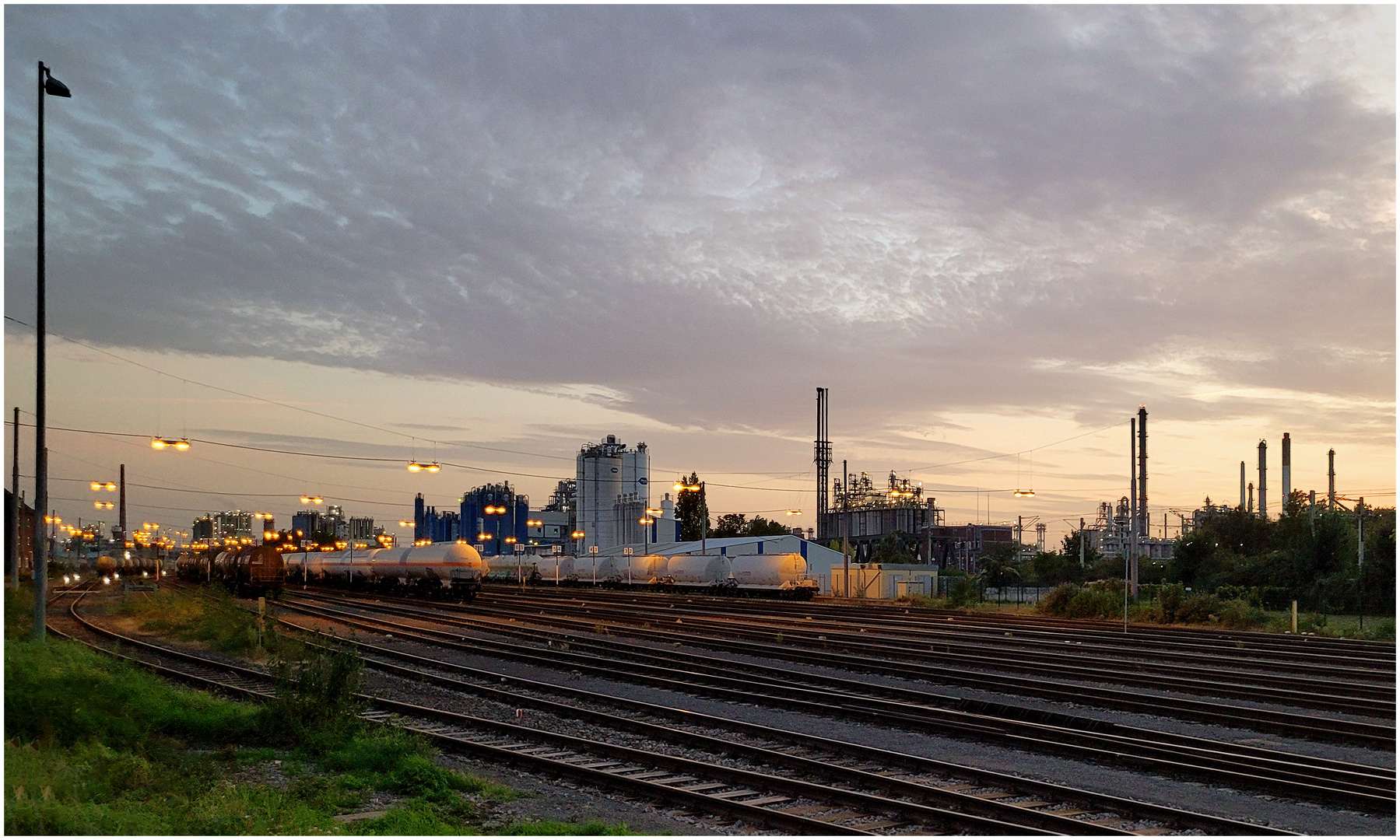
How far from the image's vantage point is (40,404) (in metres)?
21.3

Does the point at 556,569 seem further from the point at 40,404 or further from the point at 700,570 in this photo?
the point at 40,404

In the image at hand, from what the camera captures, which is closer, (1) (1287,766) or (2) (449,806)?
(2) (449,806)

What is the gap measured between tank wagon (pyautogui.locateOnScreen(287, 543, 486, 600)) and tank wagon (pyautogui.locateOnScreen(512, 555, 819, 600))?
13510 millimetres

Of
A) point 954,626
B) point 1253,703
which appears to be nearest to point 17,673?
point 1253,703

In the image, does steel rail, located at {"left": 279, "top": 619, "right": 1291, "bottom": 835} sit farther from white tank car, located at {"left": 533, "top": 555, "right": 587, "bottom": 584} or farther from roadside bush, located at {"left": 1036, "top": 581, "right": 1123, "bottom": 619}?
white tank car, located at {"left": 533, "top": 555, "right": 587, "bottom": 584}

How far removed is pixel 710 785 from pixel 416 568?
4956 centimetres

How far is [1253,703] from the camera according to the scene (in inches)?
818

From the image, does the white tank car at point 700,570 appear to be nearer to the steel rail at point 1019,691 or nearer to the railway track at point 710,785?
the steel rail at point 1019,691

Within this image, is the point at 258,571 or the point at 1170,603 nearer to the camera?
the point at 1170,603

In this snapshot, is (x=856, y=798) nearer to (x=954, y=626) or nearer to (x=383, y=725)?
(x=383, y=725)

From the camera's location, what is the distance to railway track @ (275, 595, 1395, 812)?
12766mm

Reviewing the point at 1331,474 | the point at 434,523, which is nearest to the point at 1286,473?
the point at 1331,474

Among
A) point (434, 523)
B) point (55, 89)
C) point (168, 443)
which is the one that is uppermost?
point (55, 89)

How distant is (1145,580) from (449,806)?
3154 inches
